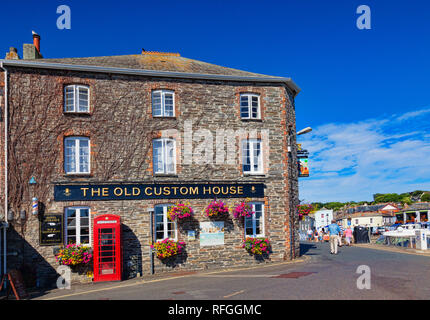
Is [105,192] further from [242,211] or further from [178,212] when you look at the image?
[242,211]

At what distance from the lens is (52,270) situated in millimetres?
16953

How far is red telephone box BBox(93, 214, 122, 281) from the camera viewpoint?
1675 cm

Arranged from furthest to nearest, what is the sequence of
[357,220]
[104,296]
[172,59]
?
[357,220]
[172,59]
[104,296]

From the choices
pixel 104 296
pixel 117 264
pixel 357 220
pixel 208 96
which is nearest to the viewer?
pixel 104 296

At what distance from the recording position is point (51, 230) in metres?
17.2

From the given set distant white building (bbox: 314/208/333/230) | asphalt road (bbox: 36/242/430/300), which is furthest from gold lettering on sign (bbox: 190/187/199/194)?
distant white building (bbox: 314/208/333/230)

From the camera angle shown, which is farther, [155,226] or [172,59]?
[172,59]

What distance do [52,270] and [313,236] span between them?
3182 centimetres

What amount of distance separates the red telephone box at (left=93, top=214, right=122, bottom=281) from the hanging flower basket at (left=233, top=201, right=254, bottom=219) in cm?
542

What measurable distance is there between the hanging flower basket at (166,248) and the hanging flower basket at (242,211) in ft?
10.2

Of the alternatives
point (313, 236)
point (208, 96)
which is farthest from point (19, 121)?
point (313, 236)

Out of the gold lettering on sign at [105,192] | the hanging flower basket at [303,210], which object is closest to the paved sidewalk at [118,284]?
the hanging flower basket at [303,210]

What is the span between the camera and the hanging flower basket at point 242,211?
19.0 meters

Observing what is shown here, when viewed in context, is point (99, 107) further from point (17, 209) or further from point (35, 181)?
point (17, 209)
